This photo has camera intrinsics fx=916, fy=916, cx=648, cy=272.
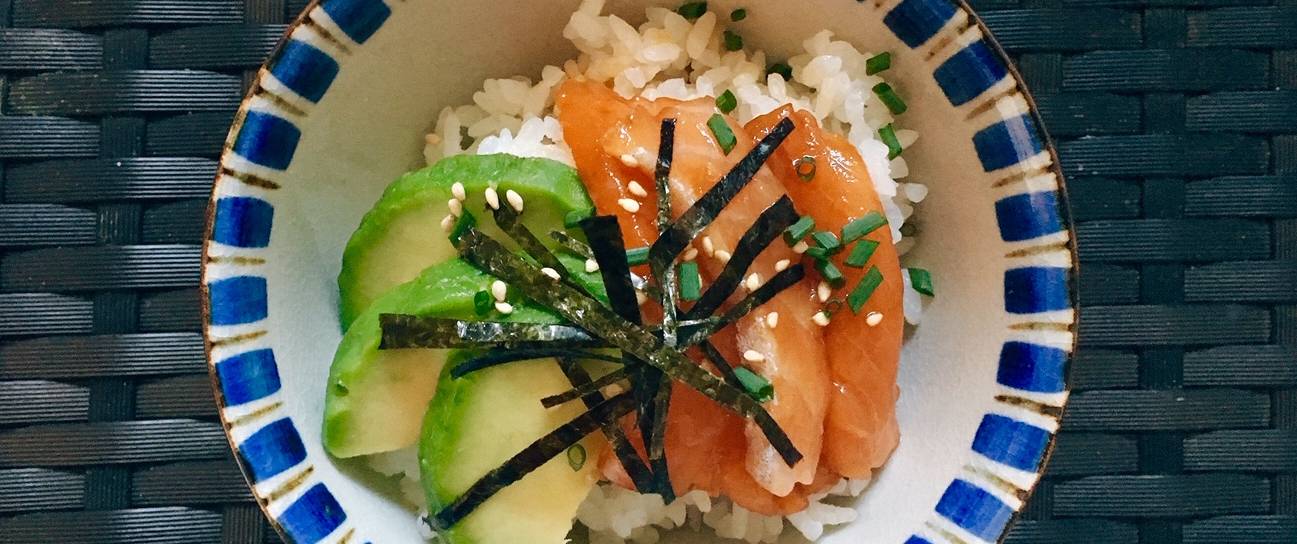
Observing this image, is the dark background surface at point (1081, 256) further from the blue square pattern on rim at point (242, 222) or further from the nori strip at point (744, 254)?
the nori strip at point (744, 254)

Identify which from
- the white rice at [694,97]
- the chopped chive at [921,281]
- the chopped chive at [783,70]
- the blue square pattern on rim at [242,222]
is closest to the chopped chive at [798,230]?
the white rice at [694,97]

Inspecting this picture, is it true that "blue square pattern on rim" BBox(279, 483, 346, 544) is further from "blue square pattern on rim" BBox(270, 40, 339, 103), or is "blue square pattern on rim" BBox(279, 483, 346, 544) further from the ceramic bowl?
"blue square pattern on rim" BBox(270, 40, 339, 103)

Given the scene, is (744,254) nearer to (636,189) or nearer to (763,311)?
(763,311)

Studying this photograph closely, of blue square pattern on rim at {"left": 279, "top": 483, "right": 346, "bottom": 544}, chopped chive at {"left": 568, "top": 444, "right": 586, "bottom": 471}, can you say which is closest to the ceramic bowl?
blue square pattern on rim at {"left": 279, "top": 483, "right": 346, "bottom": 544}

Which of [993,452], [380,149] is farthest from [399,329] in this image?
[993,452]

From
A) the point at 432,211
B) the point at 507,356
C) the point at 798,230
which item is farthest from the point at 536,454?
the point at 798,230

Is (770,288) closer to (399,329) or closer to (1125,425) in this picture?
(399,329)
